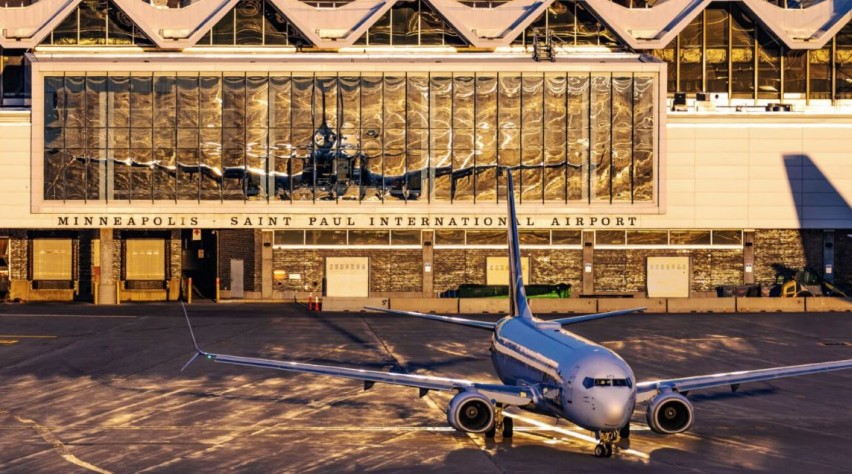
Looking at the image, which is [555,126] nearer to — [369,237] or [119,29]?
[369,237]

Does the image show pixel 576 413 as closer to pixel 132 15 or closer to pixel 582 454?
pixel 582 454

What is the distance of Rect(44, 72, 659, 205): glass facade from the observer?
105 metres

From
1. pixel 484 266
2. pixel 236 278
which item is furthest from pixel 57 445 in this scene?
pixel 484 266

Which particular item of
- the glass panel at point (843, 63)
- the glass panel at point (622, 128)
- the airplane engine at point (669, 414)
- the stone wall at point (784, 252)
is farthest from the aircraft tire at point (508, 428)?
the glass panel at point (843, 63)

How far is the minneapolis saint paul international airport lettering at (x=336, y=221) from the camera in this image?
347 feet

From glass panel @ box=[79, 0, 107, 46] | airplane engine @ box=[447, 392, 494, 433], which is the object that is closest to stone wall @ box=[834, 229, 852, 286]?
glass panel @ box=[79, 0, 107, 46]

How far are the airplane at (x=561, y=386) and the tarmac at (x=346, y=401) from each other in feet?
3.71

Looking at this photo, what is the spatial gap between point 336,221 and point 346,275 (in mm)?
5890

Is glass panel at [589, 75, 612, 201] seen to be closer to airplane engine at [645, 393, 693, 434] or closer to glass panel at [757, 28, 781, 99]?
glass panel at [757, 28, 781, 99]

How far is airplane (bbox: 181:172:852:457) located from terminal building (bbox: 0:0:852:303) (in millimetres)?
58523

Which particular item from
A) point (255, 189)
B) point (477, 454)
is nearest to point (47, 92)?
point (255, 189)

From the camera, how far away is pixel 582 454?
42.7 metres

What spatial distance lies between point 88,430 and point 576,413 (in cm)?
1947

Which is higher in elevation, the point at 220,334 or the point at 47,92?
the point at 47,92
